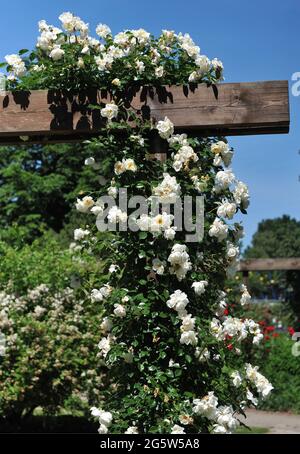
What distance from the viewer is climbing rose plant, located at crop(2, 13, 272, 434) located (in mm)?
3480

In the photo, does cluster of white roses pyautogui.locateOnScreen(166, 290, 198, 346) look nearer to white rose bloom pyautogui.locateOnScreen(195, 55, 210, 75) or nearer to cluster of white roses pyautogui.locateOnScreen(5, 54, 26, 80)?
white rose bloom pyautogui.locateOnScreen(195, 55, 210, 75)

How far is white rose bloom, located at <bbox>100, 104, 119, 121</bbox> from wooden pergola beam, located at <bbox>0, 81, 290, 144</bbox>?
0.36ft

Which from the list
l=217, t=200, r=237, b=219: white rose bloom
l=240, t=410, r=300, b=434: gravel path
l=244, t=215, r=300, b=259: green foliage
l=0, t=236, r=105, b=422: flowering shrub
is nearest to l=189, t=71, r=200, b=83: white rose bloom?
l=217, t=200, r=237, b=219: white rose bloom

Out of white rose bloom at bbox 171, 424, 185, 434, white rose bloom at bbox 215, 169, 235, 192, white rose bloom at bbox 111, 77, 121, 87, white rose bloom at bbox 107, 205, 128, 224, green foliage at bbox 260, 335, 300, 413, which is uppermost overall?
white rose bloom at bbox 111, 77, 121, 87

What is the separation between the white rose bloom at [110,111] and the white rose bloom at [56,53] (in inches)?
16.4

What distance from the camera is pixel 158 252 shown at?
3.56m

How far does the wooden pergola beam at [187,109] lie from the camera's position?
3.76 meters

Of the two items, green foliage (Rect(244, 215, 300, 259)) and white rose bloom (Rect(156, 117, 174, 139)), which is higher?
green foliage (Rect(244, 215, 300, 259))

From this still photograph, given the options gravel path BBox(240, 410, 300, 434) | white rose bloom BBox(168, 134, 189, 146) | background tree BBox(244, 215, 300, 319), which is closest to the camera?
white rose bloom BBox(168, 134, 189, 146)

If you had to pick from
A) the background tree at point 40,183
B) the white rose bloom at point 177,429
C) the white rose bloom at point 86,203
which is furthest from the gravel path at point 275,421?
the background tree at point 40,183

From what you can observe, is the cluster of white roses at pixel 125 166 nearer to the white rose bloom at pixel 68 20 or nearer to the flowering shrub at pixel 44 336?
the white rose bloom at pixel 68 20

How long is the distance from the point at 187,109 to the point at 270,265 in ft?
25.0

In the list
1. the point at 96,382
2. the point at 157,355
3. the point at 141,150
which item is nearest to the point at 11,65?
the point at 141,150
